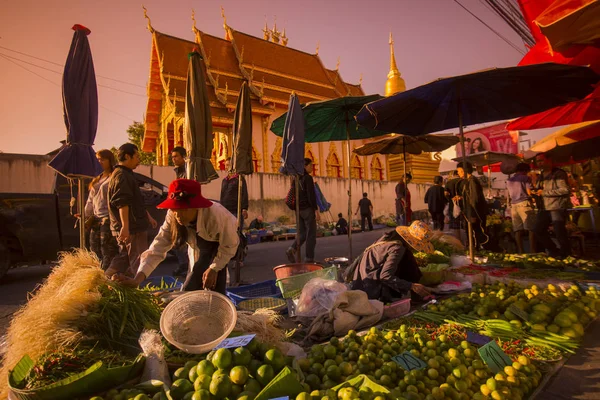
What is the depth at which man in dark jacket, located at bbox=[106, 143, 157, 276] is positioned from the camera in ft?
12.5

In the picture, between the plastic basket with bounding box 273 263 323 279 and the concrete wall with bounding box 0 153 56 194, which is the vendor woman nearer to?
the plastic basket with bounding box 273 263 323 279

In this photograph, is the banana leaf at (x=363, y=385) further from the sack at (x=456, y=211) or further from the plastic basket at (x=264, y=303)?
the sack at (x=456, y=211)

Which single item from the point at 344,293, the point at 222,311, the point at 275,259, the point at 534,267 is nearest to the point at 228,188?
the point at 275,259

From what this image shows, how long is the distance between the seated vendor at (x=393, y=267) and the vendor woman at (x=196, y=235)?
65.1 inches

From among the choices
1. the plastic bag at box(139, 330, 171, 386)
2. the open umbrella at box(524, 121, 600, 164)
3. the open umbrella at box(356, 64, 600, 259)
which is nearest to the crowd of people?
the plastic bag at box(139, 330, 171, 386)

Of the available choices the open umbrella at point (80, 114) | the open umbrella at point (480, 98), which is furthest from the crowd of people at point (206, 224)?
the open umbrella at point (480, 98)

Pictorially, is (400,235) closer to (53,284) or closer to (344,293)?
(344,293)

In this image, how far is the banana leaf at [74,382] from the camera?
1487 millimetres

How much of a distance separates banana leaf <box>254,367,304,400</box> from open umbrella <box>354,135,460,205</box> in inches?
273

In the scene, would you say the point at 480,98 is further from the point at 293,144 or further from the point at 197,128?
the point at 197,128

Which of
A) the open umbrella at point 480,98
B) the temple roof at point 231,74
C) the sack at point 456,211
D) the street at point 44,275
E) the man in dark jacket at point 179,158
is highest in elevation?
the temple roof at point 231,74

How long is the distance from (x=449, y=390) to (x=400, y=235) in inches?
85.1

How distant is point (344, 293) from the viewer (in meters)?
3.09

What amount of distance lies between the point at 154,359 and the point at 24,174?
488 inches
